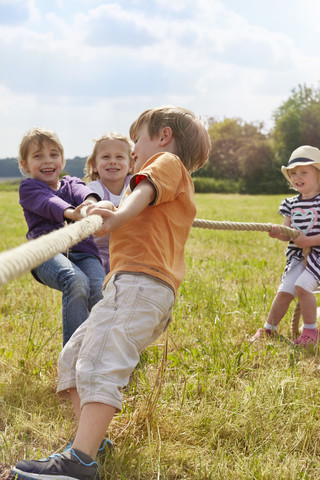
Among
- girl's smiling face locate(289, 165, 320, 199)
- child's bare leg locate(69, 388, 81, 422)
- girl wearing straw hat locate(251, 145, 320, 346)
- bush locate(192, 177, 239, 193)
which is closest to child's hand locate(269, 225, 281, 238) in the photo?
girl wearing straw hat locate(251, 145, 320, 346)

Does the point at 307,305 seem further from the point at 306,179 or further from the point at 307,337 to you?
the point at 306,179

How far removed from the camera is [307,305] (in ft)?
11.7

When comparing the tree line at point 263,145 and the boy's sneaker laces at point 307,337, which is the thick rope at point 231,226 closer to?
the boy's sneaker laces at point 307,337

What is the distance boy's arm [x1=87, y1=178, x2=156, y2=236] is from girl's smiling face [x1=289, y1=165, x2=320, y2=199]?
6.66 ft

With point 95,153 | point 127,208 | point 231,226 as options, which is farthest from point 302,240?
point 127,208

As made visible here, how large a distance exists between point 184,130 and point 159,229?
0.49 m

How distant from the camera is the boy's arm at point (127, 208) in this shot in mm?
1683

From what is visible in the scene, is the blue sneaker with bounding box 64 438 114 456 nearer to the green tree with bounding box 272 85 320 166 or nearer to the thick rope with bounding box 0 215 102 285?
the thick rope with bounding box 0 215 102 285

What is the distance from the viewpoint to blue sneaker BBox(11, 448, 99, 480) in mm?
1697

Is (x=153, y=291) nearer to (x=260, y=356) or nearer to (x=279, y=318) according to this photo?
(x=260, y=356)

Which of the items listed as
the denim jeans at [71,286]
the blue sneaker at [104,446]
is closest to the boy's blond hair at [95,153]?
the denim jeans at [71,286]

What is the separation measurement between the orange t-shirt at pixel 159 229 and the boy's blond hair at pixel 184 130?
178 millimetres

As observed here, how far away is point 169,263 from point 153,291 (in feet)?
0.54

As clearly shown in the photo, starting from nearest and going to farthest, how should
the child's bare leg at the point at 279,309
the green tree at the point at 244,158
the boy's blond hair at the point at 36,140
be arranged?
the boy's blond hair at the point at 36,140
the child's bare leg at the point at 279,309
the green tree at the point at 244,158
